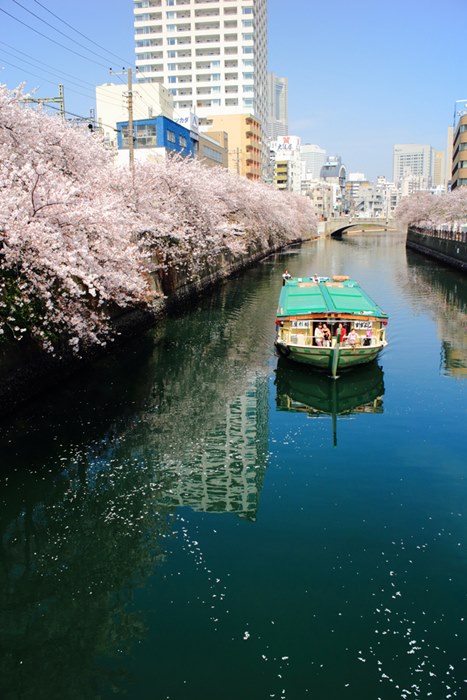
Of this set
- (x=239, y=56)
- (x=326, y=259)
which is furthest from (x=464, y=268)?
(x=239, y=56)

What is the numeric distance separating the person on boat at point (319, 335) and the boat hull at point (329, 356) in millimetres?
915

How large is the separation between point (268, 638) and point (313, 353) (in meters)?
14.2

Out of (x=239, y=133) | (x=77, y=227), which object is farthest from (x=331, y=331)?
(x=239, y=133)

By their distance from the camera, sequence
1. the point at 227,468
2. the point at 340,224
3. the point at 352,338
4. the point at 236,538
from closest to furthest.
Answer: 1. the point at 236,538
2. the point at 227,468
3. the point at 352,338
4. the point at 340,224

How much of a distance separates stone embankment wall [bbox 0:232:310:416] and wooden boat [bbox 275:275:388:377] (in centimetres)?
699

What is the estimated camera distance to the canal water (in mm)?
8500

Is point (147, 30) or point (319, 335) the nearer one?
point (319, 335)

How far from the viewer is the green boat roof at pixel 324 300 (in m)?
24.1

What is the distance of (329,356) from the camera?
72.6ft

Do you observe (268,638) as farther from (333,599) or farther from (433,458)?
(433,458)

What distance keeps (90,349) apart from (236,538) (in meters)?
14.0

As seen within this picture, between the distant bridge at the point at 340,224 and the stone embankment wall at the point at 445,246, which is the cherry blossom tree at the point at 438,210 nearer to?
the stone embankment wall at the point at 445,246

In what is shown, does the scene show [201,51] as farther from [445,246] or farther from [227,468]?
[227,468]

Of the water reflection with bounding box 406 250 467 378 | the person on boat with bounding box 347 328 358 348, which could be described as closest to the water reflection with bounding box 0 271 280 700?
the person on boat with bounding box 347 328 358 348
